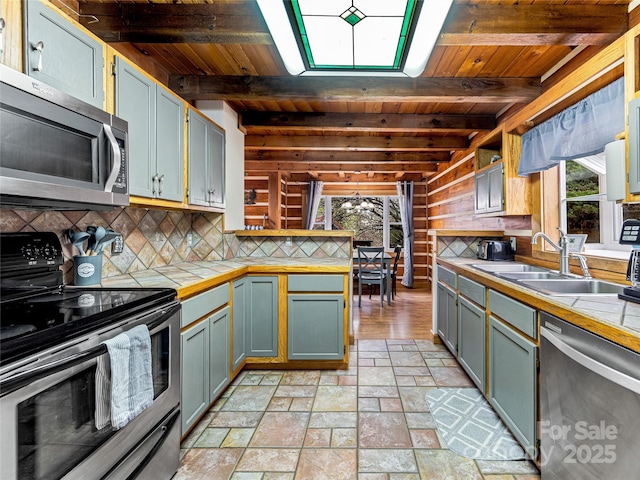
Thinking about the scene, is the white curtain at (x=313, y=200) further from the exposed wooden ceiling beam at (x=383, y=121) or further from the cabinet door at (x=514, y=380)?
the cabinet door at (x=514, y=380)

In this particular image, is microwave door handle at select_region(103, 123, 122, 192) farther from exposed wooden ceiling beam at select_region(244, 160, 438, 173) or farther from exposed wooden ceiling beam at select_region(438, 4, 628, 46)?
exposed wooden ceiling beam at select_region(244, 160, 438, 173)

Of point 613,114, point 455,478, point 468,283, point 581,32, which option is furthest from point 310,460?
point 581,32

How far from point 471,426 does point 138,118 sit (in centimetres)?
264

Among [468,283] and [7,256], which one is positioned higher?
[7,256]

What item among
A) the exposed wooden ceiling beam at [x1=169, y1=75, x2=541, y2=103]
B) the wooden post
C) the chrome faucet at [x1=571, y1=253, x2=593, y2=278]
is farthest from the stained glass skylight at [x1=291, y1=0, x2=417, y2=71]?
the wooden post

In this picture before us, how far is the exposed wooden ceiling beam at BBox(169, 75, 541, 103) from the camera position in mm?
2672

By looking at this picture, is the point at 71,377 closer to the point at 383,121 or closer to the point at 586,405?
the point at 586,405

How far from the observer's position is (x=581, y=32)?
188cm

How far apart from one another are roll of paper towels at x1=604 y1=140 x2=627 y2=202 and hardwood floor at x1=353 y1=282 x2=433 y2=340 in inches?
93.8

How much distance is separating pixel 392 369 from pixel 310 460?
1282mm

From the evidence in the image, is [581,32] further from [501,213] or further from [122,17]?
[122,17]

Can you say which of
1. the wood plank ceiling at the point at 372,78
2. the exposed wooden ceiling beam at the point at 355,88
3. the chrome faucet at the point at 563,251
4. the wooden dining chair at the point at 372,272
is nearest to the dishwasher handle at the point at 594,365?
the chrome faucet at the point at 563,251

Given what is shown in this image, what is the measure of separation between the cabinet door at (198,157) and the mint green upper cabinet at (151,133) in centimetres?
13

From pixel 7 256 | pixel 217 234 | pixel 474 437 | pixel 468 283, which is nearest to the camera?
pixel 7 256
